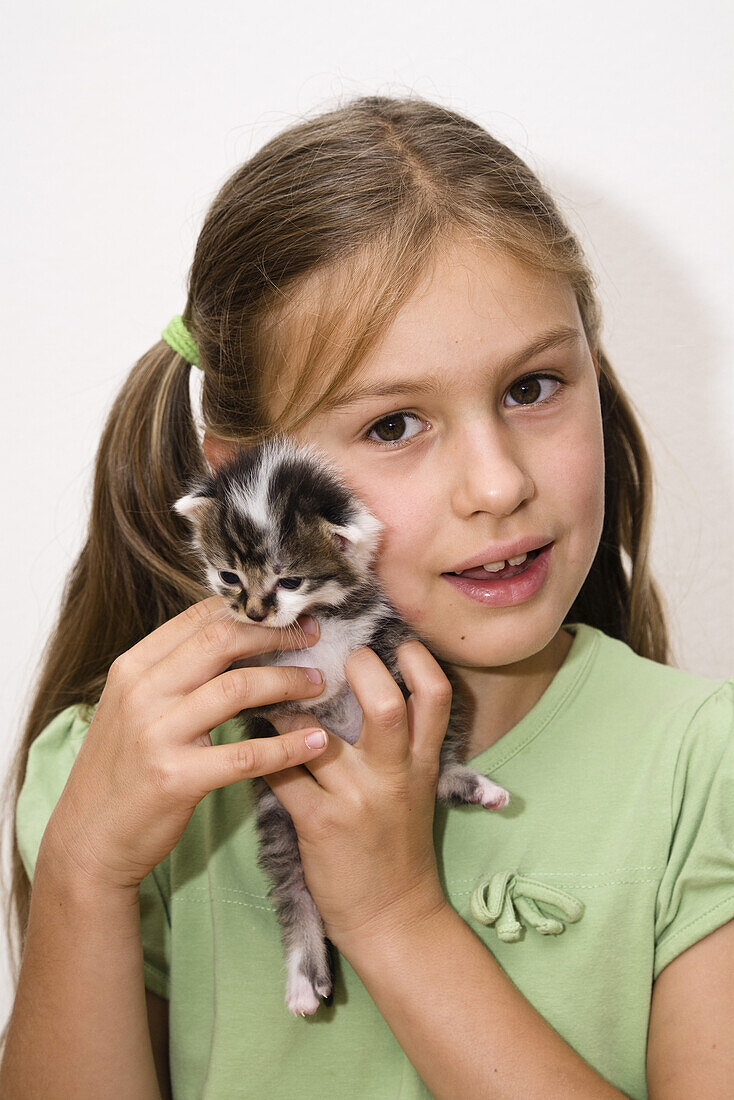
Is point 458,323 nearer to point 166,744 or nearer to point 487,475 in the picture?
point 487,475

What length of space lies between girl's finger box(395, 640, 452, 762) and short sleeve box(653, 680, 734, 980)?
342 millimetres

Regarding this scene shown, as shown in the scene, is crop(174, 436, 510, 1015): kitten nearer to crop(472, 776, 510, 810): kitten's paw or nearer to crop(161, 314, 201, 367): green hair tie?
crop(472, 776, 510, 810): kitten's paw

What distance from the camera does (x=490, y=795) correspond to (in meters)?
1.39

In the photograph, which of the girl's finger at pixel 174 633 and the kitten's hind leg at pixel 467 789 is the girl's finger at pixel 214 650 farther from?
the kitten's hind leg at pixel 467 789

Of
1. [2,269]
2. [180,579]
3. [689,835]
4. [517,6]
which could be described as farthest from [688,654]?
[2,269]

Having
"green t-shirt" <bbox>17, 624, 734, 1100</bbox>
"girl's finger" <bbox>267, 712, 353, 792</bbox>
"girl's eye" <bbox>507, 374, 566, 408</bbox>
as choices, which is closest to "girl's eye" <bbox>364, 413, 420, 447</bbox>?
"girl's eye" <bbox>507, 374, 566, 408</bbox>

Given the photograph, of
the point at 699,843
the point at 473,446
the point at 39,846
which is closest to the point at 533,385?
the point at 473,446

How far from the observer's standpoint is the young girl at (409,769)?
1.30 metres

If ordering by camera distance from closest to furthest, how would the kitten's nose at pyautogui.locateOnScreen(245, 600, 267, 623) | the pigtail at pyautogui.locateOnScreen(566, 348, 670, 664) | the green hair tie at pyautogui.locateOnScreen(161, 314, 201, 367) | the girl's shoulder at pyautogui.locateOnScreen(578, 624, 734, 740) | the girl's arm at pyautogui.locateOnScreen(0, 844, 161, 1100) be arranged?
the kitten's nose at pyautogui.locateOnScreen(245, 600, 267, 623) → the girl's arm at pyautogui.locateOnScreen(0, 844, 161, 1100) → the girl's shoulder at pyautogui.locateOnScreen(578, 624, 734, 740) → the green hair tie at pyautogui.locateOnScreen(161, 314, 201, 367) → the pigtail at pyautogui.locateOnScreen(566, 348, 670, 664)

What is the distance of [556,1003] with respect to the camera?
138 centimetres

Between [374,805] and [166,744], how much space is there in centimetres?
26

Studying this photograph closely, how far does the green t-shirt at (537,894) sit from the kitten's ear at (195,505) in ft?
1.33

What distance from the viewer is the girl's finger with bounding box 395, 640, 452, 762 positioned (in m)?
1.33

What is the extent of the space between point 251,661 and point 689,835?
0.61 metres
